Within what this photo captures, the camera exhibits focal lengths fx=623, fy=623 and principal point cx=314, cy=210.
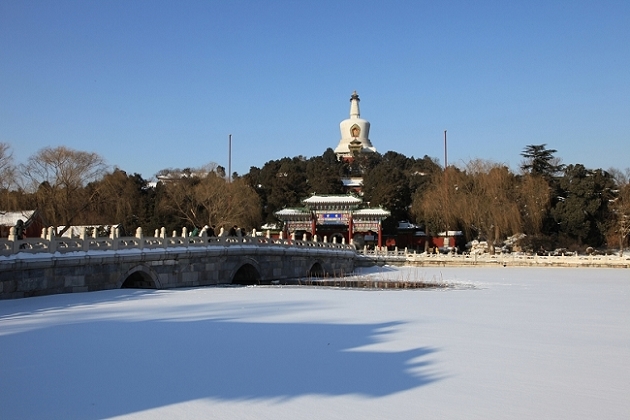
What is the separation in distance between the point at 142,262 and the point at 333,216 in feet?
80.0

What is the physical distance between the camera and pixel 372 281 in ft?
87.0

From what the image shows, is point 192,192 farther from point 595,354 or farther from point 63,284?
point 595,354

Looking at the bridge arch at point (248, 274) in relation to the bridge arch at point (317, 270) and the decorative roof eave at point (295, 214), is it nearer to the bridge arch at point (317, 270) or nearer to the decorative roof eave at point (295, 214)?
the bridge arch at point (317, 270)

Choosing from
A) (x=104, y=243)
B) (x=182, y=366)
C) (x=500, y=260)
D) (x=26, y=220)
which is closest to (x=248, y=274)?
(x=104, y=243)

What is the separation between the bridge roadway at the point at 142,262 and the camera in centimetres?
1550

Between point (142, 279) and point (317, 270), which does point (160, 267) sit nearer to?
point (142, 279)

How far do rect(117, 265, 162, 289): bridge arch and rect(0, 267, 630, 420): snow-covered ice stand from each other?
4.25 metres

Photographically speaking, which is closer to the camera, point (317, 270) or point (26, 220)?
point (26, 220)

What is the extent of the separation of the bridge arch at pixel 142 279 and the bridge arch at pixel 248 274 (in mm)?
5376

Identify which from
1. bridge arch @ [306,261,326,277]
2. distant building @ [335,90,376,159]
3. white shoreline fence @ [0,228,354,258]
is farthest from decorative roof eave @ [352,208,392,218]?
distant building @ [335,90,376,159]

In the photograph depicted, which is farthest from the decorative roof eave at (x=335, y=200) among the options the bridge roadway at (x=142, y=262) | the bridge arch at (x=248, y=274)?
the bridge arch at (x=248, y=274)

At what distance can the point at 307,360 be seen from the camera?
28.3ft

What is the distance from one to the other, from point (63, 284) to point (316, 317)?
7728 millimetres

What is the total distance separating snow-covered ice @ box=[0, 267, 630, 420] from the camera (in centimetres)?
662
